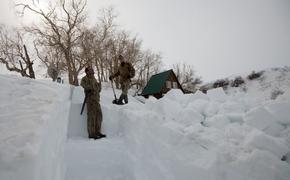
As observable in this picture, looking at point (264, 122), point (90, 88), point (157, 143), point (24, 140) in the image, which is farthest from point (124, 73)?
point (24, 140)

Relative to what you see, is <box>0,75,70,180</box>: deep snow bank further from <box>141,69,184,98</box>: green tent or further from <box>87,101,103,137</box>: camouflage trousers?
<box>141,69,184,98</box>: green tent

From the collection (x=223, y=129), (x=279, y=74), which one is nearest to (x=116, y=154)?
(x=223, y=129)

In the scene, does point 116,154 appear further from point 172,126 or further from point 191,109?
point 191,109

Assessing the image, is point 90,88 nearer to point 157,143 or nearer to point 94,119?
point 94,119

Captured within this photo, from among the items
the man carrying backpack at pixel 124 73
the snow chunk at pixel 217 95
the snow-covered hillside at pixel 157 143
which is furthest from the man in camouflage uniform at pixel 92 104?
the snow chunk at pixel 217 95

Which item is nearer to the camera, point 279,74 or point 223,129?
point 223,129

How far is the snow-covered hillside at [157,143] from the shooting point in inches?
98.1

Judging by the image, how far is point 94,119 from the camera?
6.68 m

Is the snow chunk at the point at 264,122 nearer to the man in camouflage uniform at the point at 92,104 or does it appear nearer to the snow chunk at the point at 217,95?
the snow chunk at the point at 217,95

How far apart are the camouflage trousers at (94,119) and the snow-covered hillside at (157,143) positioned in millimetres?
361

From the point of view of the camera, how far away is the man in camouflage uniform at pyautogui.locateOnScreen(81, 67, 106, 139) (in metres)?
6.62

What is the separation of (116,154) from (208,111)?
1.97 m

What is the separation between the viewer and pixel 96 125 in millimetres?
6691

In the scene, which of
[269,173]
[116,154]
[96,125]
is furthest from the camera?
[96,125]
